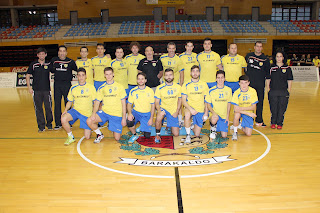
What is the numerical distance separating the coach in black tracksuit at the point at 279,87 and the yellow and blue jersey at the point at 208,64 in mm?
1390

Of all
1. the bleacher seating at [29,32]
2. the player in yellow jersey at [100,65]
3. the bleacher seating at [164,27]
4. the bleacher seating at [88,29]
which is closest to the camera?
the player in yellow jersey at [100,65]

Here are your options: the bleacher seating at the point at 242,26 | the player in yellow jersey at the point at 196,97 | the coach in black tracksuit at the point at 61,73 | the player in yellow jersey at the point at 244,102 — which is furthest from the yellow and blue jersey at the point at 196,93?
the bleacher seating at the point at 242,26

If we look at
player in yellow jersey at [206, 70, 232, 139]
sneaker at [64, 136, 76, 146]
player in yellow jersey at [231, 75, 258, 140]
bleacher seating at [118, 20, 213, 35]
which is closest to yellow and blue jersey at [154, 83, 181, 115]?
player in yellow jersey at [206, 70, 232, 139]

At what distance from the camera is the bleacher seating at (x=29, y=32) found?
23.7 metres

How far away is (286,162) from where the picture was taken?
4.73 meters

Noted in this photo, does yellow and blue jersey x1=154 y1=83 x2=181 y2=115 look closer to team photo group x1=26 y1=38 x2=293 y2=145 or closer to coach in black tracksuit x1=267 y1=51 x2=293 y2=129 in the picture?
team photo group x1=26 y1=38 x2=293 y2=145

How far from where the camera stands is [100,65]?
749 cm

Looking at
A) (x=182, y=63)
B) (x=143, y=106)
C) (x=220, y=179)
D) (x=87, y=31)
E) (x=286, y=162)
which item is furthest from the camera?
(x=87, y=31)

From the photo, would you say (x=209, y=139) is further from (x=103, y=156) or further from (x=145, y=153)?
(x=103, y=156)

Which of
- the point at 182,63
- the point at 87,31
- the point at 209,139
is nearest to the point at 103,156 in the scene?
the point at 209,139

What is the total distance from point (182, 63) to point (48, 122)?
150 inches

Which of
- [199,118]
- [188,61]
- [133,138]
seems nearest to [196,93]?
[199,118]

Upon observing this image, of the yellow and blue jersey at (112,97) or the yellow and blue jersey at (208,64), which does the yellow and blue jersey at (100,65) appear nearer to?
the yellow and blue jersey at (112,97)

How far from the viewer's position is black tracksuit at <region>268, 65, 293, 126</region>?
683 centimetres
